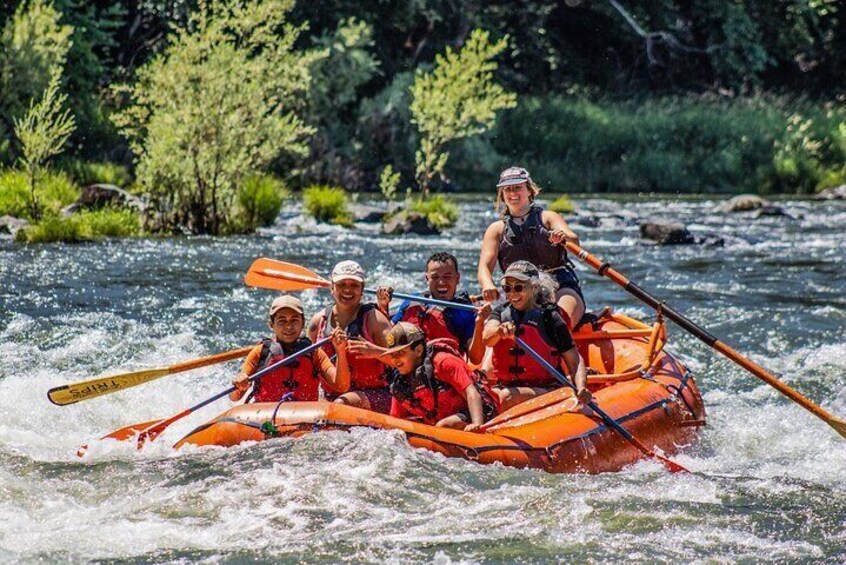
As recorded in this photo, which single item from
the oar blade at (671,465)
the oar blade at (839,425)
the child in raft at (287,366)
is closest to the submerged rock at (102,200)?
the child in raft at (287,366)

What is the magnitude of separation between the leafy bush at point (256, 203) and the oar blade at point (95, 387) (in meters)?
9.02

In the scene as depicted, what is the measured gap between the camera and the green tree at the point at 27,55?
18.7 metres

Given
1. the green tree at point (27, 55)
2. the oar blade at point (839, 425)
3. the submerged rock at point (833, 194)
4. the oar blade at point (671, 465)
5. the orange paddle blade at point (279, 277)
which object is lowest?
the submerged rock at point (833, 194)

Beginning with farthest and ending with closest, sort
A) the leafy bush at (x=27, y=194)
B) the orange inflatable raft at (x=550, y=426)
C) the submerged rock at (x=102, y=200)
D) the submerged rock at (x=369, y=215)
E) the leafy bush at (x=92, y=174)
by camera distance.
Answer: the leafy bush at (x=92, y=174) → the submerged rock at (x=369, y=215) → the submerged rock at (x=102, y=200) → the leafy bush at (x=27, y=194) → the orange inflatable raft at (x=550, y=426)

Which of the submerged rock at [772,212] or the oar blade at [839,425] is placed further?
the submerged rock at [772,212]

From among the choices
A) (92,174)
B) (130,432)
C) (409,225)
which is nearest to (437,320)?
(130,432)

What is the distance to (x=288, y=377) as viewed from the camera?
22.4 ft

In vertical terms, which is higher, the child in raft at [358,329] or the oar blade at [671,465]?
the child in raft at [358,329]

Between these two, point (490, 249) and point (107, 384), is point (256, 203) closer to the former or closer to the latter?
point (490, 249)

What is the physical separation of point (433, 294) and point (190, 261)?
635 cm

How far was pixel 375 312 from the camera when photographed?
6.87 m

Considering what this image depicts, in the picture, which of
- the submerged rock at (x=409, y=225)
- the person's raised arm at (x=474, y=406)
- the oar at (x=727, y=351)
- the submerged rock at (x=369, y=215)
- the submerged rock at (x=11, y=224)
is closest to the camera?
the person's raised arm at (x=474, y=406)

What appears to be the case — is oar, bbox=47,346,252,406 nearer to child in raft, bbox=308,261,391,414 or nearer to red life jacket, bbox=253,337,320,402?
red life jacket, bbox=253,337,320,402

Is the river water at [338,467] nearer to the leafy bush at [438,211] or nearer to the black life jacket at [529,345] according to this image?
the black life jacket at [529,345]
